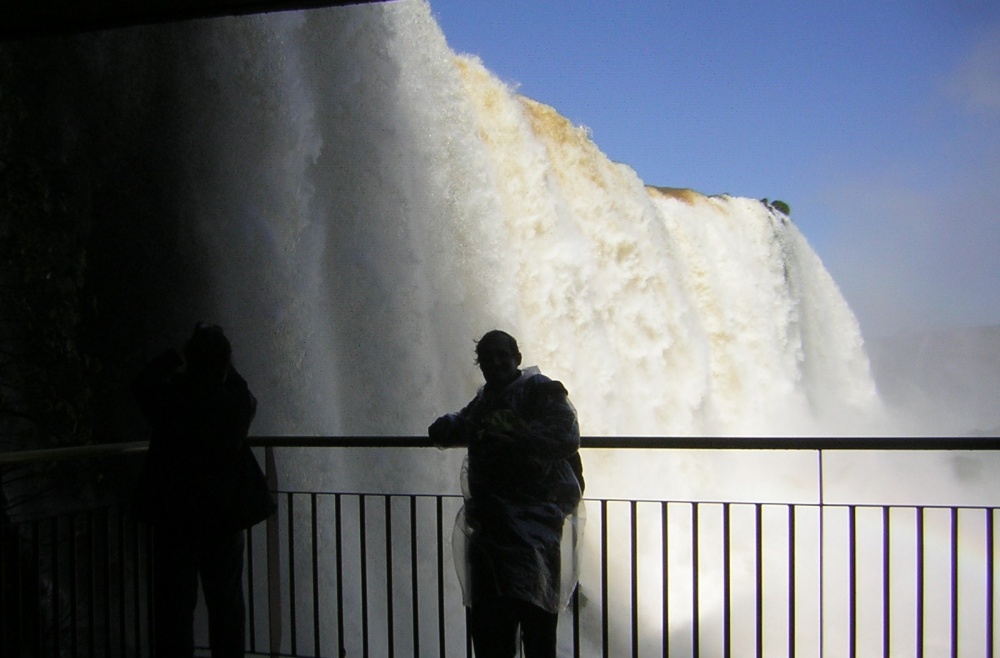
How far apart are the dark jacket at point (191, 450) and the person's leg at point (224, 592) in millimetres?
125

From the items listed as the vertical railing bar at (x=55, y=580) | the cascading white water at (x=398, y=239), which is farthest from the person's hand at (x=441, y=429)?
the cascading white water at (x=398, y=239)

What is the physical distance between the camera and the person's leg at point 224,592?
3047mm

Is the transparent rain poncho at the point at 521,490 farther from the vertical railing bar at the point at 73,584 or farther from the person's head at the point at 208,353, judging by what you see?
the vertical railing bar at the point at 73,584

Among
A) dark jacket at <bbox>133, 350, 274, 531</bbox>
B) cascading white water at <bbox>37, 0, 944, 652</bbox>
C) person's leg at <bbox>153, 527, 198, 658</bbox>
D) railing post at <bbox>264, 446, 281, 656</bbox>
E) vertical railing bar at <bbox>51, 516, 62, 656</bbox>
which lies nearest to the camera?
dark jacket at <bbox>133, 350, 274, 531</bbox>

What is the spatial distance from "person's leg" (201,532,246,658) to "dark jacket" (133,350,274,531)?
13 centimetres

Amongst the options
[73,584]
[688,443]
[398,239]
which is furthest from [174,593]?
[398,239]

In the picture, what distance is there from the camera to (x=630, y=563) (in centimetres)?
806

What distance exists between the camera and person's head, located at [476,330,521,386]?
2.64 metres

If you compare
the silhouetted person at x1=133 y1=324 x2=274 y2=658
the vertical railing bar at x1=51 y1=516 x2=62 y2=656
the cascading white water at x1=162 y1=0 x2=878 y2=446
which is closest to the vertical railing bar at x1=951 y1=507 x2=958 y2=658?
the silhouetted person at x1=133 y1=324 x2=274 y2=658

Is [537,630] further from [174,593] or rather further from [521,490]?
[174,593]

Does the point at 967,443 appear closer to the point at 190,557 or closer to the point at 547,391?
the point at 547,391

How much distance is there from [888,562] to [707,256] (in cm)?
1583

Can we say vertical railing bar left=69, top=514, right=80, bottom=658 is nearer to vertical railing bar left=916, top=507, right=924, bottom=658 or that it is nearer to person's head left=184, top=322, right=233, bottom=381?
person's head left=184, top=322, right=233, bottom=381

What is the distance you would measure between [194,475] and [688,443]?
60.7 inches
